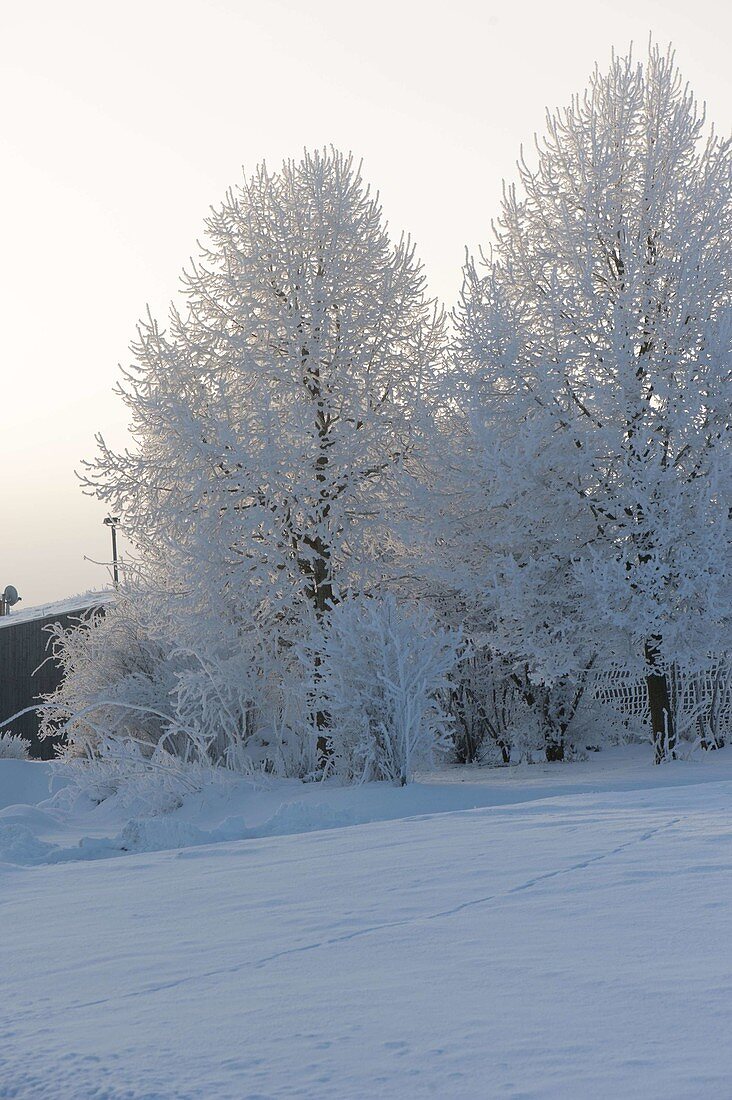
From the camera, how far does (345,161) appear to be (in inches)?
648

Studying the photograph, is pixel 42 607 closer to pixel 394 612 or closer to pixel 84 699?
pixel 84 699

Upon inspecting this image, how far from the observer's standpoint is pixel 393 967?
3.40 metres

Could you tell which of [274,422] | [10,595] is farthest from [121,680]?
[10,595]

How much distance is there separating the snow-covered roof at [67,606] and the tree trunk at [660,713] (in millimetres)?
17212

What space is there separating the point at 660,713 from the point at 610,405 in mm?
4128

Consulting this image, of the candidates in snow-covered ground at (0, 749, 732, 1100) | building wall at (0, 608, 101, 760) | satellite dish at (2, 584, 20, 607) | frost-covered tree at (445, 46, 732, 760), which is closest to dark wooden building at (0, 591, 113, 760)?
building wall at (0, 608, 101, 760)

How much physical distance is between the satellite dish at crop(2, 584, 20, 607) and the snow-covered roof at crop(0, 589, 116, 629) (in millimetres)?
2900

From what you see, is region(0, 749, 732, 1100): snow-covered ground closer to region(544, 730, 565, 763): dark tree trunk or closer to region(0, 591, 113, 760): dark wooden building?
region(544, 730, 565, 763): dark tree trunk

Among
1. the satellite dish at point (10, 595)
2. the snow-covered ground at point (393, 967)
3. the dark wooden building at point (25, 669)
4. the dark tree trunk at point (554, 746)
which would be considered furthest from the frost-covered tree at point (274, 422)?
the satellite dish at point (10, 595)

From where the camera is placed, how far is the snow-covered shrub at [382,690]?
11.6 meters

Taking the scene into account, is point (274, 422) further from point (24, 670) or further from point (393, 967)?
point (24, 670)

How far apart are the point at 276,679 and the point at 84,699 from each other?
4285mm

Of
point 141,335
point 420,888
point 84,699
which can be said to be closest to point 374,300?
point 141,335

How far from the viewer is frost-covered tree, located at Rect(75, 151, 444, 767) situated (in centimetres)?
1495
